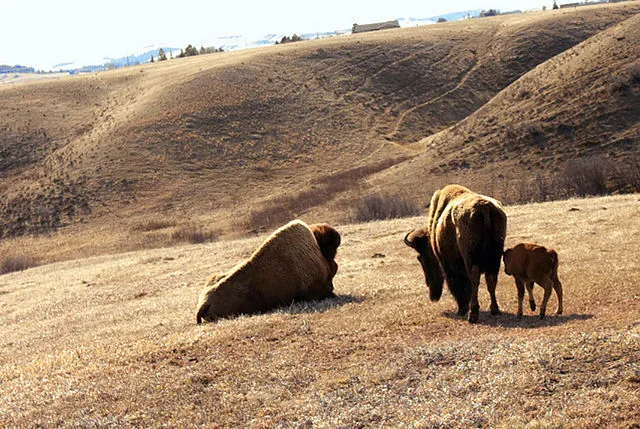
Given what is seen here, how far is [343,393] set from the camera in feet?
26.4

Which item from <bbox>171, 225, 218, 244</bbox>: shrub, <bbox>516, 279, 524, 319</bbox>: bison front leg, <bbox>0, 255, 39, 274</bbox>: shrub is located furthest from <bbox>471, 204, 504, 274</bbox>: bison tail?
<bbox>0, 255, 39, 274</bbox>: shrub

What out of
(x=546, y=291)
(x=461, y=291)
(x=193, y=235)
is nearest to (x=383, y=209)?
(x=193, y=235)

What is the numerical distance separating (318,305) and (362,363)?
4.63 metres

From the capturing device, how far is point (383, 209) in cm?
3941

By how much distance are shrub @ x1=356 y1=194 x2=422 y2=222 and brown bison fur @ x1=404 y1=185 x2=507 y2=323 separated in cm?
2556

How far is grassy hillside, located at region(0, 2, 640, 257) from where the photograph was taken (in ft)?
174

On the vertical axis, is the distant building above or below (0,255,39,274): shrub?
above

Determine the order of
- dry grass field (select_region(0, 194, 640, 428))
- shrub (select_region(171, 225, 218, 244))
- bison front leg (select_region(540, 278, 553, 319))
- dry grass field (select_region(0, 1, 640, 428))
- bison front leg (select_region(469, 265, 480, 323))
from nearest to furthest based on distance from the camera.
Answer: dry grass field (select_region(0, 194, 640, 428)), dry grass field (select_region(0, 1, 640, 428)), bison front leg (select_region(540, 278, 553, 319)), bison front leg (select_region(469, 265, 480, 323)), shrub (select_region(171, 225, 218, 244))

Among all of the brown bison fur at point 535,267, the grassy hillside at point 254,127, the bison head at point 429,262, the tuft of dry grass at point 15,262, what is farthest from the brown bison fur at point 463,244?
the tuft of dry grass at point 15,262

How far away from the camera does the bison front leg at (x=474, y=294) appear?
10523 mm

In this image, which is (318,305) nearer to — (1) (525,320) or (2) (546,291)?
(1) (525,320)

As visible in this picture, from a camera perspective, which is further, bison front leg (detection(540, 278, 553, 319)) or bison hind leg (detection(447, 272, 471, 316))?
bison hind leg (detection(447, 272, 471, 316))

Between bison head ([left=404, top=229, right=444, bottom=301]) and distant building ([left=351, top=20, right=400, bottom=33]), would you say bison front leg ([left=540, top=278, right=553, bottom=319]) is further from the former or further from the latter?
distant building ([left=351, top=20, right=400, bottom=33])

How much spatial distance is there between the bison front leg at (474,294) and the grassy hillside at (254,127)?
1212 inches
